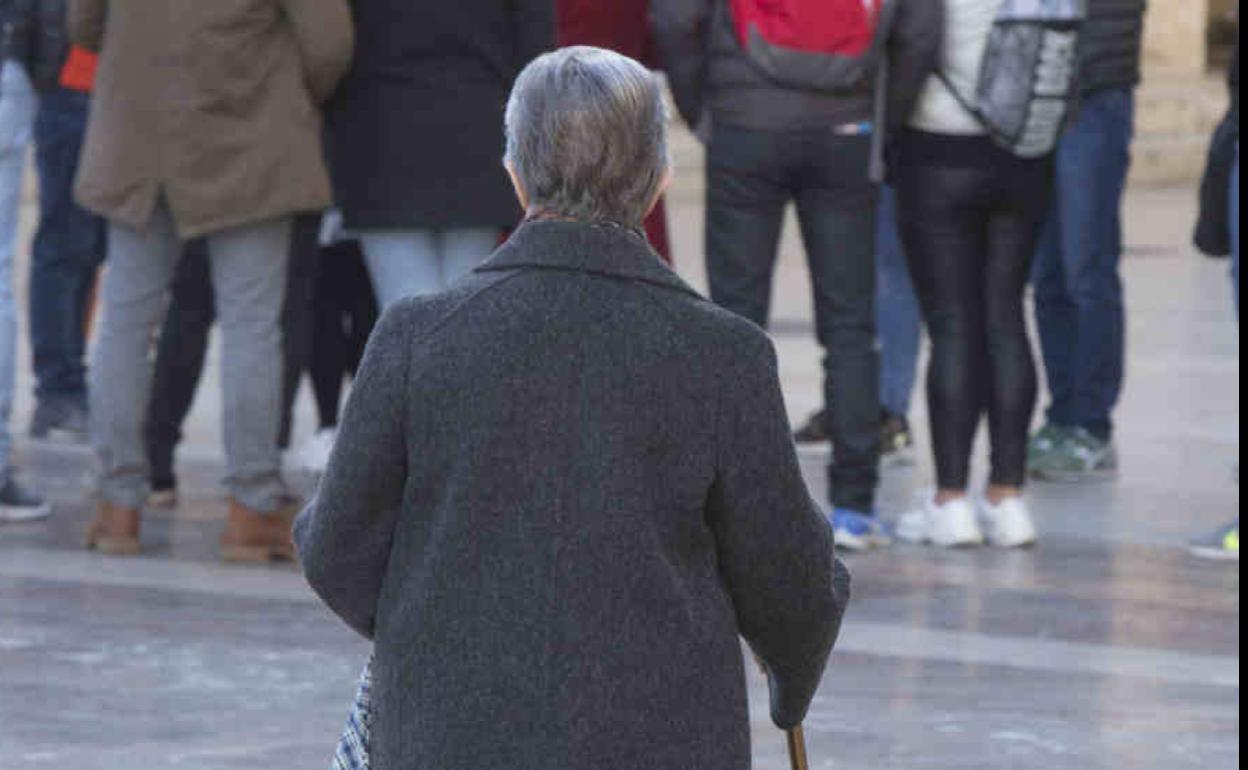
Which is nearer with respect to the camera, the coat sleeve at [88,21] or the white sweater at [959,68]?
the coat sleeve at [88,21]

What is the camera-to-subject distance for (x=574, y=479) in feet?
9.96

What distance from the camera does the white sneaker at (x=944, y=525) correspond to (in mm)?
7969


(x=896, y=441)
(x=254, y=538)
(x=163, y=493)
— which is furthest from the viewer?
(x=896, y=441)

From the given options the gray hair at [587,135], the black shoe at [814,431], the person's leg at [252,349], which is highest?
the gray hair at [587,135]

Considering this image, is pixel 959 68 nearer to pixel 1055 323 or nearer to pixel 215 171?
pixel 215 171

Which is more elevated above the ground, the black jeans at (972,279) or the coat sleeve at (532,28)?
the coat sleeve at (532,28)

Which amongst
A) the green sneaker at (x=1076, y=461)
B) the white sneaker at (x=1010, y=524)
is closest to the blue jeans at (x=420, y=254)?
the white sneaker at (x=1010, y=524)

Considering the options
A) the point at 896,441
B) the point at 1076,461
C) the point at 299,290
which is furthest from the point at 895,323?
the point at 299,290

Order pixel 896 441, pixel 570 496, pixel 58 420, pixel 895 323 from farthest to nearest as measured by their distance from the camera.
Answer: pixel 58 420, pixel 895 323, pixel 896 441, pixel 570 496

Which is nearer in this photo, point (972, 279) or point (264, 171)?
point (264, 171)

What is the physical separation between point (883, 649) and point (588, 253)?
3.66 m

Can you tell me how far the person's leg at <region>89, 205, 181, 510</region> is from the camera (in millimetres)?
7426

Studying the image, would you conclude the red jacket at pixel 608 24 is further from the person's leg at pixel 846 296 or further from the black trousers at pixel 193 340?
the black trousers at pixel 193 340

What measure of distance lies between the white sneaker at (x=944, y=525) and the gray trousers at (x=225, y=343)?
1740 millimetres
